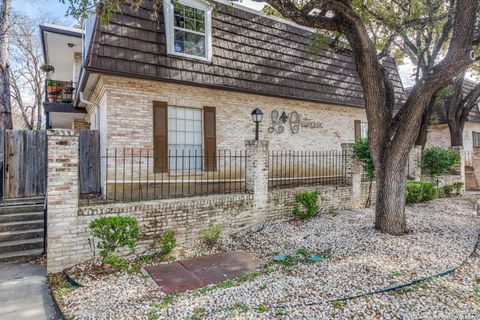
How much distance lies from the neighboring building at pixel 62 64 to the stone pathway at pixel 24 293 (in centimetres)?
719

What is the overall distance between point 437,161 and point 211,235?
9.87 m

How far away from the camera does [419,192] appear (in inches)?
389

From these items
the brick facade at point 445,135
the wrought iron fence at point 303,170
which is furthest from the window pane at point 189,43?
the brick facade at point 445,135

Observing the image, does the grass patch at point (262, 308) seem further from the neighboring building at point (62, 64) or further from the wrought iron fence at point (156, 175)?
the neighboring building at point (62, 64)

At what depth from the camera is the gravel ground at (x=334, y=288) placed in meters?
3.44

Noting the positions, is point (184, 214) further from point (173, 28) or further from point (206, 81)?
point (173, 28)

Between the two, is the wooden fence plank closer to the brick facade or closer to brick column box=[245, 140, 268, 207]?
brick column box=[245, 140, 268, 207]

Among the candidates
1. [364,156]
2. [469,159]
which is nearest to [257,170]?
[364,156]

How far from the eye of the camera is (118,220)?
511 cm

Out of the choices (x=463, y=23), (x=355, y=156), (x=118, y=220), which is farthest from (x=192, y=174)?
(x=463, y=23)

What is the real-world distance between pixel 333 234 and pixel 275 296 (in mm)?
3167

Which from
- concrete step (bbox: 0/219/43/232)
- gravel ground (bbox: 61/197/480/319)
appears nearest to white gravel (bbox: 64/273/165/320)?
gravel ground (bbox: 61/197/480/319)

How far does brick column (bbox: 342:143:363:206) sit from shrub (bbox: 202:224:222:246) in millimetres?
5074

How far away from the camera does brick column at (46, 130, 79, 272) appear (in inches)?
195
